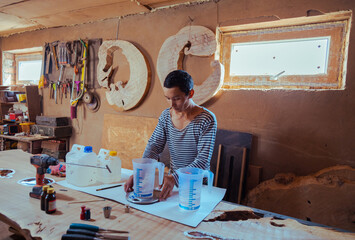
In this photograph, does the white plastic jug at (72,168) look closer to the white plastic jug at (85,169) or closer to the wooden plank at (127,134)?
the white plastic jug at (85,169)

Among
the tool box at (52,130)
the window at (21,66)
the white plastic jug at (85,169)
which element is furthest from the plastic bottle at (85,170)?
the window at (21,66)

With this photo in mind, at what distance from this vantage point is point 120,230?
3.36ft

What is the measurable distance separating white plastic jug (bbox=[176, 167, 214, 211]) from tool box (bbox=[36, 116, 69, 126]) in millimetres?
3137

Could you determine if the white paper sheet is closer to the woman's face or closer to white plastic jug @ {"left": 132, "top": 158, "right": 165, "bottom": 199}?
white plastic jug @ {"left": 132, "top": 158, "right": 165, "bottom": 199}

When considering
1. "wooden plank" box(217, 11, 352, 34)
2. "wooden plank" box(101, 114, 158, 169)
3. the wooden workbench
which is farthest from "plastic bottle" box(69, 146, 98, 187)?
"wooden plank" box(217, 11, 352, 34)

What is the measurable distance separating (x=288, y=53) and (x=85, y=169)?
7.25ft

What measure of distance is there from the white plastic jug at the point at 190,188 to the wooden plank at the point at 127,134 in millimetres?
1813

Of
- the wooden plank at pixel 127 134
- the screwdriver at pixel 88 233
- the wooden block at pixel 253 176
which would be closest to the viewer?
the screwdriver at pixel 88 233

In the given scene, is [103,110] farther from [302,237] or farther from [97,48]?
[302,237]

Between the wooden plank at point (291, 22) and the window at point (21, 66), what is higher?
the wooden plank at point (291, 22)

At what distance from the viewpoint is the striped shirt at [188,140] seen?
1642 millimetres

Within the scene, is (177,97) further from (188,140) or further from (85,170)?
(85,170)

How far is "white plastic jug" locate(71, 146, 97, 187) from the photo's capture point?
1.56m

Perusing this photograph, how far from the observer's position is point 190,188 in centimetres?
122
